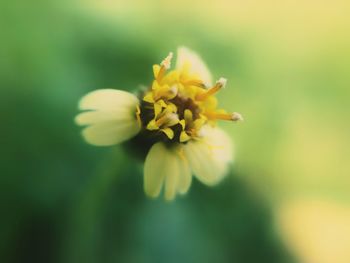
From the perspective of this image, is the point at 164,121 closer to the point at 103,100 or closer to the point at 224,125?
the point at 103,100

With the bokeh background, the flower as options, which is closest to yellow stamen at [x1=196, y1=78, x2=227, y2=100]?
the flower

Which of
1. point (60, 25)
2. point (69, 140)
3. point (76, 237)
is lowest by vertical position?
point (76, 237)

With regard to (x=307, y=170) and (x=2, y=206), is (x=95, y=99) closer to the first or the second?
(x=2, y=206)

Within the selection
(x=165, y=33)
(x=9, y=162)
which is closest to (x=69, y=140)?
(x=9, y=162)

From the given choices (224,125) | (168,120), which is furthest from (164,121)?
(224,125)

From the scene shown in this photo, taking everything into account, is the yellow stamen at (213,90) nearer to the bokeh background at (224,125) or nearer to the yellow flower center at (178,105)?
the yellow flower center at (178,105)
